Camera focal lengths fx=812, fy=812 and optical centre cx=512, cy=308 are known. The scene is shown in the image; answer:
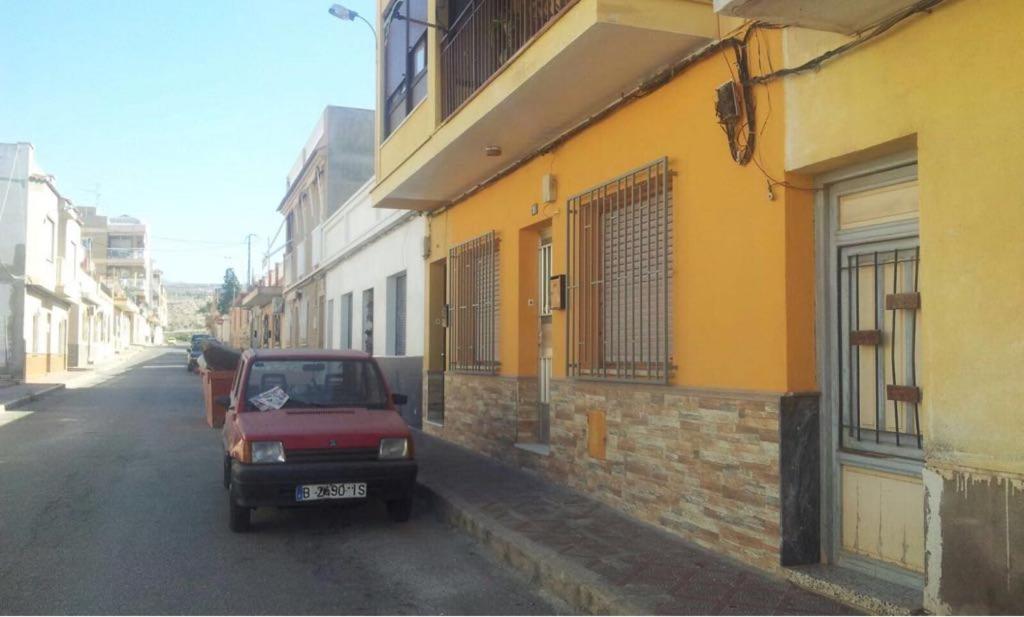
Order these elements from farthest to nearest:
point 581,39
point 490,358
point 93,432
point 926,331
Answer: point 93,432 < point 490,358 < point 581,39 < point 926,331

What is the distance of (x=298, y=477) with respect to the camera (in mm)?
6770

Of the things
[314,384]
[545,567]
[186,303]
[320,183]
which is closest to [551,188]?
[314,384]

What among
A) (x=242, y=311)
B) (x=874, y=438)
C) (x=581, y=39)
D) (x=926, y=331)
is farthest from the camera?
(x=242, y=311)

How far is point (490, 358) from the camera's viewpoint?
414 inches

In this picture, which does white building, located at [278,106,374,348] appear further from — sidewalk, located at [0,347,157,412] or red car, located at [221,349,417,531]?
red car, located at [221,349,417,531]

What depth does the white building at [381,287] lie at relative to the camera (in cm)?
1397

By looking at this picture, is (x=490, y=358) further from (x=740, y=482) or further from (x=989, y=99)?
(x=989, y=99)

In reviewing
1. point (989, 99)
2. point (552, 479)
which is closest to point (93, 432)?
point (552, 479)

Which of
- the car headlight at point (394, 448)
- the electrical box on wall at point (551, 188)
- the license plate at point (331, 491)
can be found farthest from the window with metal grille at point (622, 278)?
the license plate at point (331, 491)

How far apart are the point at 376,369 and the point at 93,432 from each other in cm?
879

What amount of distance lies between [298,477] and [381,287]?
32.5 feet

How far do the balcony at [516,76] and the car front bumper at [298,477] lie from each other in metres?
3.57

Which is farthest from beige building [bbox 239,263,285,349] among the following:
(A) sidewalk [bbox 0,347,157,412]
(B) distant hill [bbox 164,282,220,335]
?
(B) distant hill [bbox 164,282,220,335]

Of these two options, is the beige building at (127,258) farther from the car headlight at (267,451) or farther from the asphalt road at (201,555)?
the car headlight at (267,451)
